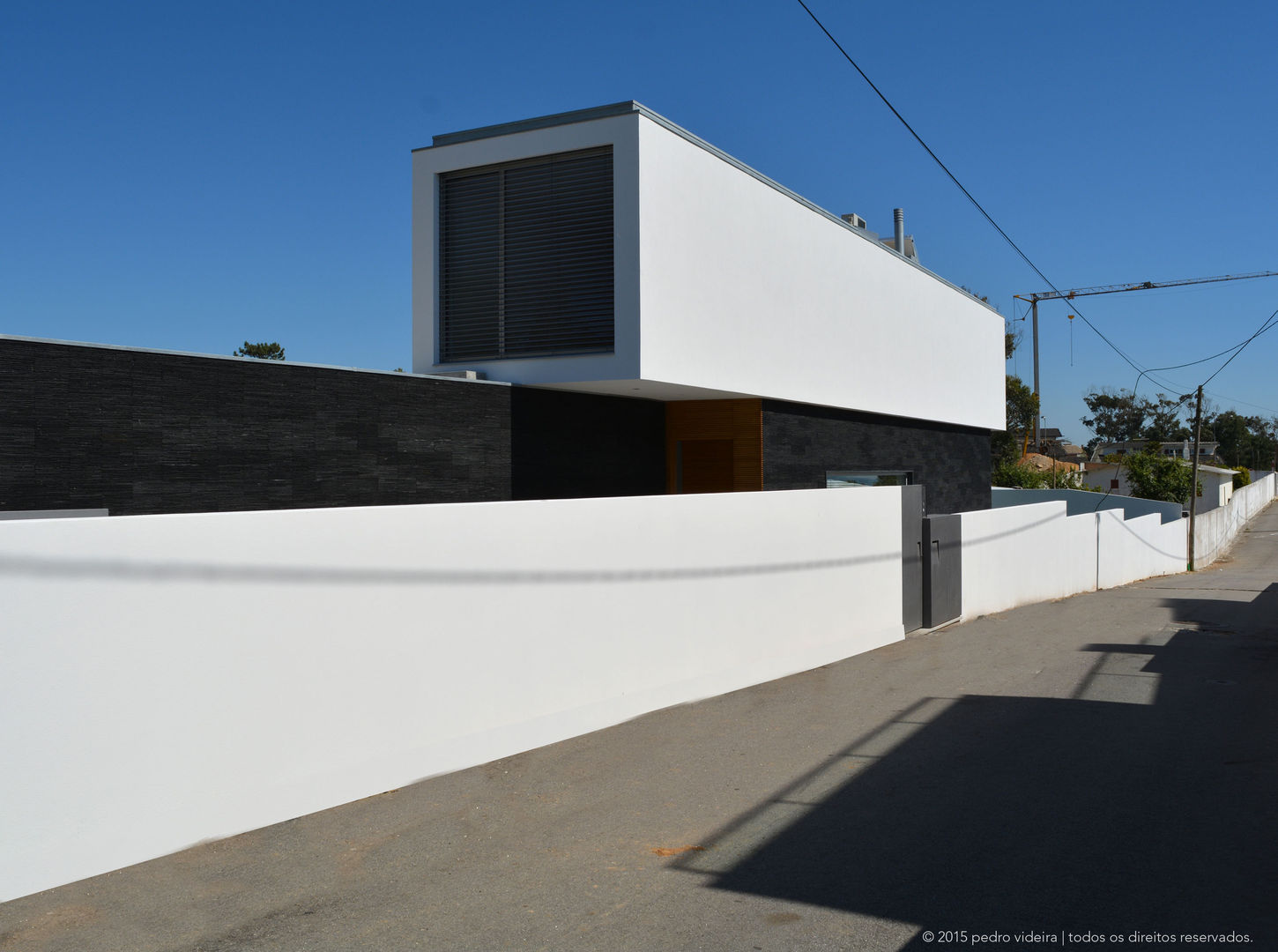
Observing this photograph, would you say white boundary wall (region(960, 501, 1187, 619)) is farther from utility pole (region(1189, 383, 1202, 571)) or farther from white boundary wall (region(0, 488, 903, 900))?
white boundary wall (region(0, 488, 903, 900))

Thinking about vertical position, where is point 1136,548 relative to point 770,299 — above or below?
below

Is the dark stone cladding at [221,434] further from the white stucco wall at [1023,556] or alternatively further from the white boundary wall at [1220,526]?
the white boundary wall at [1220,526]

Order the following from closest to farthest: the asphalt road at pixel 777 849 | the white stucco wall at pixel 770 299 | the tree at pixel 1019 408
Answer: the asphalt road at pixel 777 849
the white stucco wall at pixel 770 299
the tree at pixel 1019 408

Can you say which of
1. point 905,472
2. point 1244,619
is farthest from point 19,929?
point 905,472

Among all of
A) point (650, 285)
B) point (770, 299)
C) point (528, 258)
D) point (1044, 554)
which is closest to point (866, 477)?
point (1044, 554)

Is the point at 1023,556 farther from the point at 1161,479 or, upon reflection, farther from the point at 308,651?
the point at 1161,479

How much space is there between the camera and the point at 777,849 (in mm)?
5090

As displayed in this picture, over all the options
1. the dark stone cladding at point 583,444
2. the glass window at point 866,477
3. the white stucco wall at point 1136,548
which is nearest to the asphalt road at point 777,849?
the dark stone cladding at point 583,444

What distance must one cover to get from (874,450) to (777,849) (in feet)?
47.1

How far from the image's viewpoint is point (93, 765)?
4727mm

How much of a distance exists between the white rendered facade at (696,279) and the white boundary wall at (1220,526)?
2350 cm

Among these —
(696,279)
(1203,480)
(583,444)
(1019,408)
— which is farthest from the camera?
(1019,408)

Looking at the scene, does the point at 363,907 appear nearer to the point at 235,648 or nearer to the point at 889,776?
the point at 235,648

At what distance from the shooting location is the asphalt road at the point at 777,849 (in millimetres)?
4152
